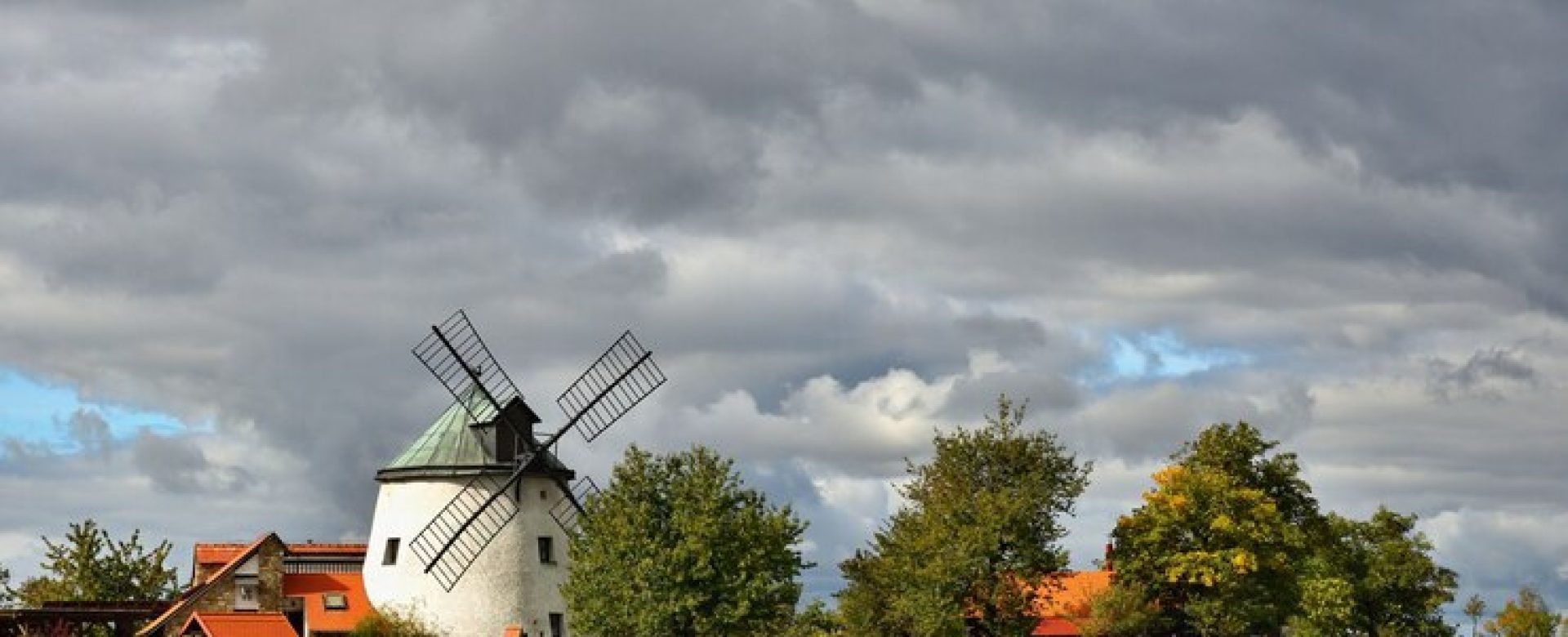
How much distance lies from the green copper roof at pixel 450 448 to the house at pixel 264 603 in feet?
21.2

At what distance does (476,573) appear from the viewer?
3440 inches

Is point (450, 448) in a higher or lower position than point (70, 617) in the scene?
higher

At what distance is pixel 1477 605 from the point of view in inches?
4262

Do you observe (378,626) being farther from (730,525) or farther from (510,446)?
(730,525)

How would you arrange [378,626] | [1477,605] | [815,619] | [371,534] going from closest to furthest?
[815,619] < [378,626] < [371,534] < [1477,605]

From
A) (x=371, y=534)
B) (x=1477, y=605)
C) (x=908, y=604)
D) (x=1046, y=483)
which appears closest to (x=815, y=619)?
(x=908, y=604)

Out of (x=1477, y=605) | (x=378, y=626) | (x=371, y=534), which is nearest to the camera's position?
(x=378, y=626)

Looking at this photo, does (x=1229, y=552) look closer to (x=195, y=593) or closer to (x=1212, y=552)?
(x=1212, y=552)

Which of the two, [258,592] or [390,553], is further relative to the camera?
[258,592]

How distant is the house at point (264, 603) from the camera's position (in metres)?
86.3

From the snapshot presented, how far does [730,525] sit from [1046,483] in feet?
43.1

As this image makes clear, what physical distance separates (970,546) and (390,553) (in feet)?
87.3

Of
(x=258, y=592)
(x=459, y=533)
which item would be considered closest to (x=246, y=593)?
(x=258, y=592)

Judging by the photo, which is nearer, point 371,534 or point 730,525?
point 730,525
